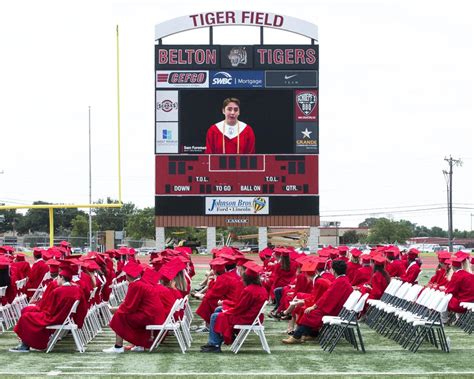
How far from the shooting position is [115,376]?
11680 millimetres

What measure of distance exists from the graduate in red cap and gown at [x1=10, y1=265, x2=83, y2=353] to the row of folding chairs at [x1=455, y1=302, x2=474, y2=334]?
6.99 meters

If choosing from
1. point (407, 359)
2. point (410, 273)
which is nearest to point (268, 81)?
point (410, 273)

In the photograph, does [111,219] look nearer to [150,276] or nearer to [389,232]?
[389,232]

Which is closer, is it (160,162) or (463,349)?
(463,349)

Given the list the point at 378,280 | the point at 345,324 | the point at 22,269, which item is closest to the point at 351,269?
the point at 378,280

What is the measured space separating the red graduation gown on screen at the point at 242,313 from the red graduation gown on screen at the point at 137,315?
33.7 inches

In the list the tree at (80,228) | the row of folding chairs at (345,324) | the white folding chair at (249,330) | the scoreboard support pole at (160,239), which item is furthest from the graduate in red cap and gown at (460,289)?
the tree at (80,228)

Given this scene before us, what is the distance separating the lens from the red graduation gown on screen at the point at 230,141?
41.0 metres

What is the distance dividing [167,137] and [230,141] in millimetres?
2649

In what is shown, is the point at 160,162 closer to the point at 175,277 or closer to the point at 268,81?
the point at 268,81

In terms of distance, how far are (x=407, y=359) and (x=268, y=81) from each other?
28763 mm

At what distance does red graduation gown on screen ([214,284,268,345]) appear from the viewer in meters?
14.1

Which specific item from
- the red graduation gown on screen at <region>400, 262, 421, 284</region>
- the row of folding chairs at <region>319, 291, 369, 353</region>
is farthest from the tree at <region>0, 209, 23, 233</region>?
the row of folding chairs at <region>319, 291, 369, 353</region>

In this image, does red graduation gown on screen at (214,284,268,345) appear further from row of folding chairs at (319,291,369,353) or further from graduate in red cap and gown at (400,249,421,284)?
graduate in red cap and gown at (400,249,421,284)
